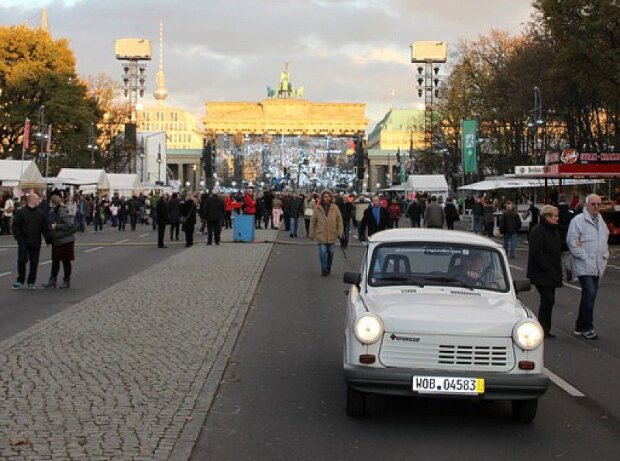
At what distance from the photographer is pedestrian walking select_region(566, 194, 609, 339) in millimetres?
11836

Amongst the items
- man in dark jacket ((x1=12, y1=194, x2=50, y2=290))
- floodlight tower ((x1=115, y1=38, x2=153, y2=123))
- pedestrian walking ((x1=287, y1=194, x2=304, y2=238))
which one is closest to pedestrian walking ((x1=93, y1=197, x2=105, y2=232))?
pedestrian walking ((x1=287, y1=194, x2=304, y2=238))

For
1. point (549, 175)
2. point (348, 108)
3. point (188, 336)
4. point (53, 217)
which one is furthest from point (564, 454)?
point (348, 108)

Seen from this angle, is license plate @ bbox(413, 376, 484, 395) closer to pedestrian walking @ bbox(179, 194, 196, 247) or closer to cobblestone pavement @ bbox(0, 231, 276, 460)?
cobblestone pavement @ bbox(0, 231, 276, 460)

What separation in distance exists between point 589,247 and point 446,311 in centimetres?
533

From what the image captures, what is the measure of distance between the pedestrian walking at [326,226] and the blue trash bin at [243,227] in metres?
12.7

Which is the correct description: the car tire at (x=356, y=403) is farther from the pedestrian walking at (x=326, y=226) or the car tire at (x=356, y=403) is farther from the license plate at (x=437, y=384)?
the pedestrian walking at (x=326, y=226)

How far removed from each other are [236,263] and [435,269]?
49.6 feet

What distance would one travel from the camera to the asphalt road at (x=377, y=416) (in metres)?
6.54

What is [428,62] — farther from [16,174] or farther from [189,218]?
[189,218]

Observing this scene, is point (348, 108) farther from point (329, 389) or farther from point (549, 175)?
point (329, 389)

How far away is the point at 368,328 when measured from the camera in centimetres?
711

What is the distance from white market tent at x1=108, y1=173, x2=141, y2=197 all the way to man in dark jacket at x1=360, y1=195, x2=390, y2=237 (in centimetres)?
3551

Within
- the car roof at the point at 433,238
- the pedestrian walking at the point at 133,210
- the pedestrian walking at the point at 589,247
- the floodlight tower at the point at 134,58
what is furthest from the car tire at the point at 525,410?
the floodlight tower at the point at 134,58

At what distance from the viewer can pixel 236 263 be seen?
910 inches
